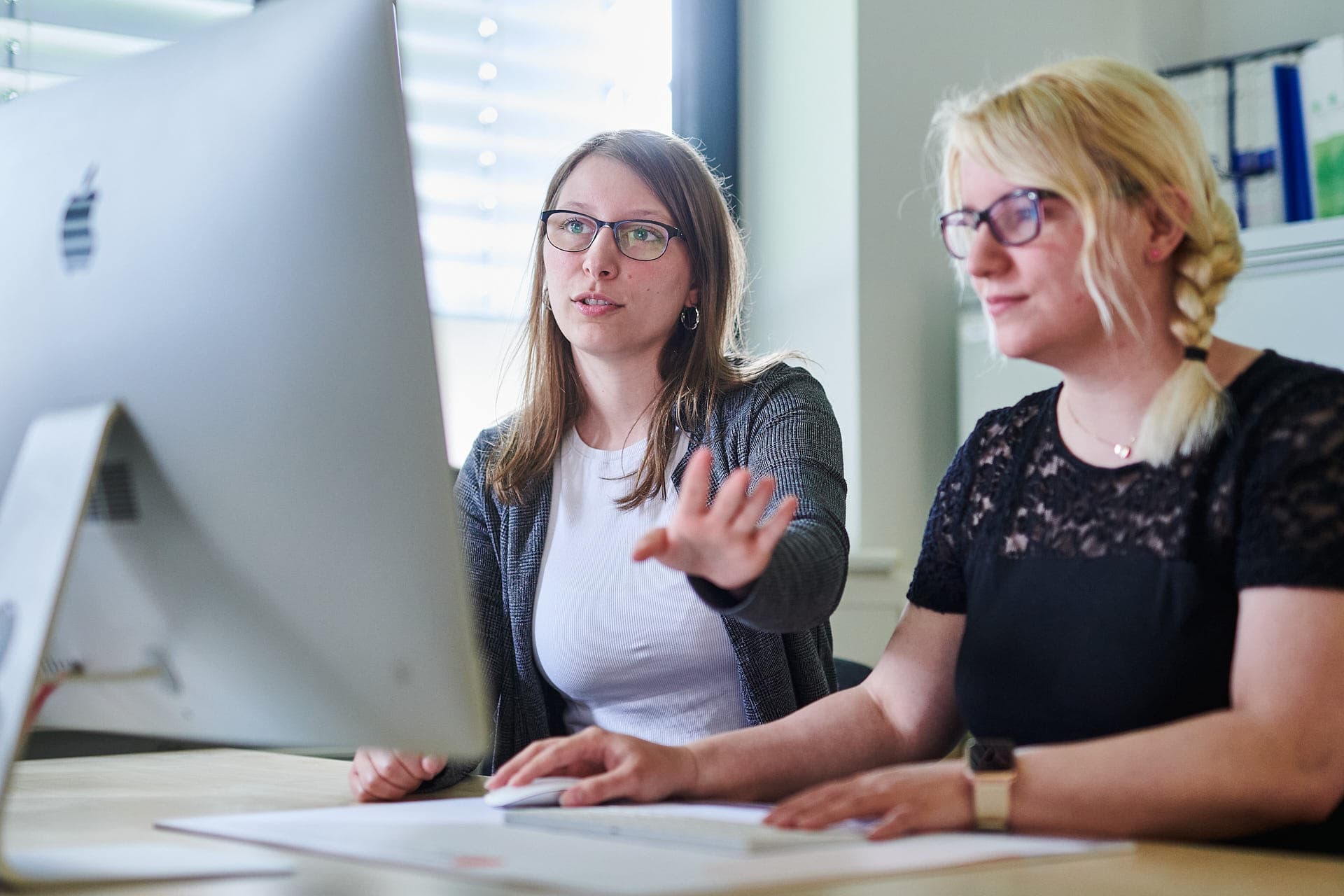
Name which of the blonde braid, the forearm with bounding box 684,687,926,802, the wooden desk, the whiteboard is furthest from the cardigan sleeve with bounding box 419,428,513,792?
the whiteboard

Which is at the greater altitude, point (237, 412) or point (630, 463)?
point (237, 412)

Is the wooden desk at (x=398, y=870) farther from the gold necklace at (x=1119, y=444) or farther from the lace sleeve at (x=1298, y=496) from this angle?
the gold necklace at (x=1119, y=444)

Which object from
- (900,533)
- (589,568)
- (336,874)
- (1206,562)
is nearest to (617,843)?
(336,874)

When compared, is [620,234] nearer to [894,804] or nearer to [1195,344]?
[1195,344]

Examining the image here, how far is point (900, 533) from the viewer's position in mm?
2727

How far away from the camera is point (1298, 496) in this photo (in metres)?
1.00

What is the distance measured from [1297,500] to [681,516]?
485mm

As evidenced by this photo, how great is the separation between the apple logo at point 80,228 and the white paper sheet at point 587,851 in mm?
394

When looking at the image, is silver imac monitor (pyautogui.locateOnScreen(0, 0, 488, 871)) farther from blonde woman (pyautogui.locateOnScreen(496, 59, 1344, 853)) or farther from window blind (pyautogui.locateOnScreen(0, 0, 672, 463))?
window blind (pyautogui.locateOnScreen(0, 0, 672, 463))

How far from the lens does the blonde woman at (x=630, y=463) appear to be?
155cm

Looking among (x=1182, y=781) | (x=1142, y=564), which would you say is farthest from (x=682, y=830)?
(x=1142, y=564)

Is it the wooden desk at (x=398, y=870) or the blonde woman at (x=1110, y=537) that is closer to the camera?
the wooden desk at (x=398, y=870)

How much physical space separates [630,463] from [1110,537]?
697mm

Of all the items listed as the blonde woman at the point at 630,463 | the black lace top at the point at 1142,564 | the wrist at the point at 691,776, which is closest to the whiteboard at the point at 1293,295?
the blonde woman at the point at 630,463
